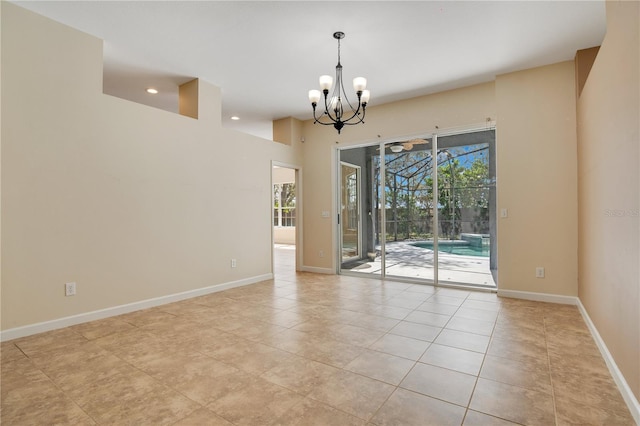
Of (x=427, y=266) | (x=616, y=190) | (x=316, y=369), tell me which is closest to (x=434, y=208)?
(x=427, y=266)

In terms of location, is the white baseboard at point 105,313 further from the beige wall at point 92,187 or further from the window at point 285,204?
the window at point 285,204

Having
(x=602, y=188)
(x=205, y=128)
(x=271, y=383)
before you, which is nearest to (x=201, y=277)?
(x=205, y=128)

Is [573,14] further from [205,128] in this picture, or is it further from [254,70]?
[205,128]

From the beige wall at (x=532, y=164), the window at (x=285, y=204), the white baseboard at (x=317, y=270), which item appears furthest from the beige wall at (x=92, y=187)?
the window at (x=285, y=204)

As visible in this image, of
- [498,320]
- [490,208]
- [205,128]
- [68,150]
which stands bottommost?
[498,320]

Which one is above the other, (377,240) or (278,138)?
(278,138)

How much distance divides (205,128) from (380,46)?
257cm

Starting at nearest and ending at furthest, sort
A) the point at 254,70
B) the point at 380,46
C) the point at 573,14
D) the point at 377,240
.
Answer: the point at 573,14 < the point at 380,46 < the point at 254,70 < the point at 377,240

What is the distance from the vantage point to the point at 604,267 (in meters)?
2.54

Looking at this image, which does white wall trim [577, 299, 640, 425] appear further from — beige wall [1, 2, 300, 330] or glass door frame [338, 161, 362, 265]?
beige wall [1, 2, 300, 330]

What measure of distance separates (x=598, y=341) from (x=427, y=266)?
258 cm

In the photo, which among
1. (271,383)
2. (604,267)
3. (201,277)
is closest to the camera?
(271,383)

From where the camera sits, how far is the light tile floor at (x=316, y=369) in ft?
5.70

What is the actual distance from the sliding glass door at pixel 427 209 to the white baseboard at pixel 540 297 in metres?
0.45
